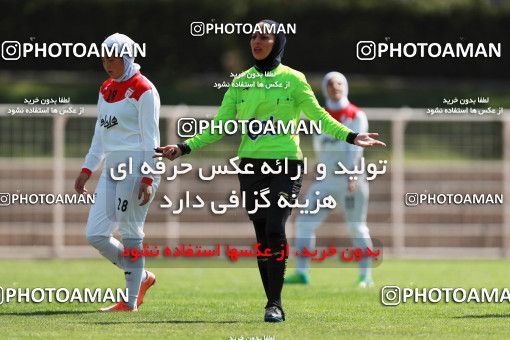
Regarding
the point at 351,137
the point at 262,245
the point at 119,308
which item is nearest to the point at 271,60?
the point at 351,137

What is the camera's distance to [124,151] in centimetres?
1130

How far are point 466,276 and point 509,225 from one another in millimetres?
5923

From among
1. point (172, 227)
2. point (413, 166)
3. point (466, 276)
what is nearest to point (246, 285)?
point (466, 276)

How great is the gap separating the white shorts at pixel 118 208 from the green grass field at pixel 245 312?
2.17 feet

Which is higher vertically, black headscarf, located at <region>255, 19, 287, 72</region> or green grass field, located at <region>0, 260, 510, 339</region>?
black headscarf, located at <region>255, 19, 287, 72</region>

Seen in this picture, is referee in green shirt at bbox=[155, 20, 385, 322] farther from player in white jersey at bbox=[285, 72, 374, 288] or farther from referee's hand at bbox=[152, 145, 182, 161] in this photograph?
player in white jersey at bbox=[285, 72, 374, 288]

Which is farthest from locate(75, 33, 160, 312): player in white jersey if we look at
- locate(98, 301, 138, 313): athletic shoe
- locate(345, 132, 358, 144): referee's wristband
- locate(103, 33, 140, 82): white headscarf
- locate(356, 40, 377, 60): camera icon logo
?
locate(356, 40, 377, 60): camera icon logo

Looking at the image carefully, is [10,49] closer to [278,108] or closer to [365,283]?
[278,108]

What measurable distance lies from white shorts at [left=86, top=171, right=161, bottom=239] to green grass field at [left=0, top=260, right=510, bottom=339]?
2.17 ft

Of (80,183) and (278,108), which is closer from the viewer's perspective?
(278,108)

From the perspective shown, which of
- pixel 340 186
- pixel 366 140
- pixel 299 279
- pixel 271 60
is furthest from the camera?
pixel 340 186

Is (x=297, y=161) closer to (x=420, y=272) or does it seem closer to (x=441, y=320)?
(x=441, y=320)

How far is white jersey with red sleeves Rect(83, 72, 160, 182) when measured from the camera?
11.2 metres

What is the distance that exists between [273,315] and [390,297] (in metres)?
2.51
